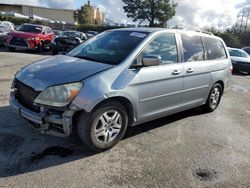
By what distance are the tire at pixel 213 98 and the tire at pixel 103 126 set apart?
2.65 meters

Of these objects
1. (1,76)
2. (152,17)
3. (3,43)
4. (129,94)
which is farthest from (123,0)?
(129,94)

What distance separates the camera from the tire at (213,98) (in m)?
6.22

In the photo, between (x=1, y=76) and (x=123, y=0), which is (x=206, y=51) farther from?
(x=123, y=0)

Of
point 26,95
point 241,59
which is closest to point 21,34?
point 241,59

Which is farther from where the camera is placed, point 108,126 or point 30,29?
point 30,29

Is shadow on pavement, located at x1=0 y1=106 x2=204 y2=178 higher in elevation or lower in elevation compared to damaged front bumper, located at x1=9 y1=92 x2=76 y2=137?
lower

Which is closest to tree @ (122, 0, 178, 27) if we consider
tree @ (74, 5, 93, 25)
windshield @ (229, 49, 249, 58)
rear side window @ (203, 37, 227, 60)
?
tree @ (74, 5, 93, 25)

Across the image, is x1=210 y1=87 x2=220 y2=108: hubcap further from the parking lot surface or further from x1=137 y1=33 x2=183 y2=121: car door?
x1=137 y1=33 x2=183 y2=121: car door

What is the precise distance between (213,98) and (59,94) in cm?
383

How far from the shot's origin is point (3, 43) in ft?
55.8

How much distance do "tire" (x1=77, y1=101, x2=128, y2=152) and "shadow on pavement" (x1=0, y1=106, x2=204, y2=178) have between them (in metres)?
0.18

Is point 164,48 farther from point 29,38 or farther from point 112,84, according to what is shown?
point 29,38

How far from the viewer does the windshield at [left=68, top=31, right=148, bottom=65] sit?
4371mm

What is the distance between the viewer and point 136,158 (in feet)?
13.1
